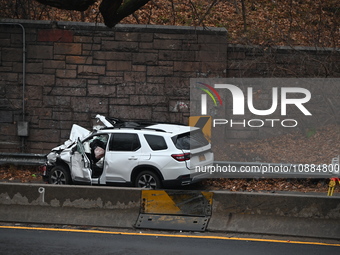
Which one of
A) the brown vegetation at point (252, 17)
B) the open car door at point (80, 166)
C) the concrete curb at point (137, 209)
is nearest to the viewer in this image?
the concrete curb at point (137, 209)

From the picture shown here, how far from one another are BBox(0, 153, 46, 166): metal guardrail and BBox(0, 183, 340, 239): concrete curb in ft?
20.6

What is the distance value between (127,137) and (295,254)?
6422 mm

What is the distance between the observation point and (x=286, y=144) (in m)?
17.5

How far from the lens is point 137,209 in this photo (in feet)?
33.7

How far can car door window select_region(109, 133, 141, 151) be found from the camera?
13812 mm

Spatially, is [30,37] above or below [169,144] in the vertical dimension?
above

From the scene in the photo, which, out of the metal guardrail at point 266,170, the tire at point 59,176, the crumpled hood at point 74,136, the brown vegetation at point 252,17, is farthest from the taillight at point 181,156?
the brown vegetation at point 252,17

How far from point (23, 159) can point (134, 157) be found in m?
5.09

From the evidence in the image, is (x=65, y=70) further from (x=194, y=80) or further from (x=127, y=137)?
(x=127, y=137)

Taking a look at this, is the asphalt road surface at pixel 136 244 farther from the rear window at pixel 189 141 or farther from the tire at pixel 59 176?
the tire at pixel 59 176

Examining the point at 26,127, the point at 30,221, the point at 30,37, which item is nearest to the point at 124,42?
the point at 30,37

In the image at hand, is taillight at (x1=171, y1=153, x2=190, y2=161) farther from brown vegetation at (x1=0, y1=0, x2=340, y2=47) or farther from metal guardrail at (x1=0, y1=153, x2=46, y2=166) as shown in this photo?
brown vegetation at (x1=0, y1=0, x2=340, y2=47)

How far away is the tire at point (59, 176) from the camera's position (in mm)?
14344

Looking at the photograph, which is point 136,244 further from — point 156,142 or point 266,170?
point 266,170
